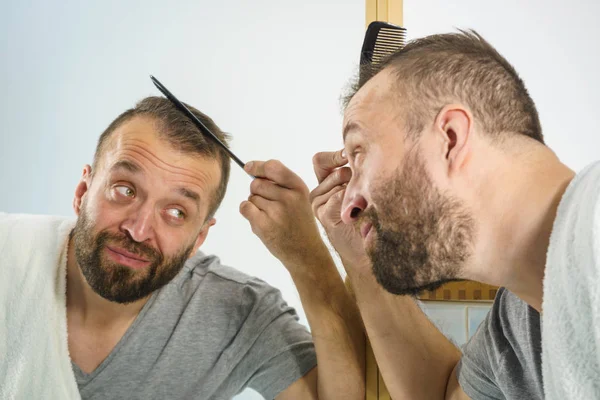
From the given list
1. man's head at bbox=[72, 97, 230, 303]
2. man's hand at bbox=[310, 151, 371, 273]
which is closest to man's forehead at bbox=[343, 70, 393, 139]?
man's hand at bbox=[310, 151, 371, 273]

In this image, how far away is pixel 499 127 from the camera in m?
0.71

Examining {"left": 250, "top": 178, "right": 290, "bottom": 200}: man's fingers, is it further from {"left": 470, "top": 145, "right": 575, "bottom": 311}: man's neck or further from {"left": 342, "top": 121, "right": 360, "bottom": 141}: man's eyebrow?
{"left": 470, "top": 145, "right": 575, "bottom": 311}: man's neck

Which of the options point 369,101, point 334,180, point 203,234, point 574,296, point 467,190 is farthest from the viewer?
point 203,234

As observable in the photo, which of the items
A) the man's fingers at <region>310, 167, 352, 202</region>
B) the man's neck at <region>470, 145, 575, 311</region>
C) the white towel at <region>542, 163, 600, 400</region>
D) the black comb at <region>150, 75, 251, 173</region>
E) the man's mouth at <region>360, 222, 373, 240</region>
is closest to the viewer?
the white towel at <region>542, 163, 600, 400</region>

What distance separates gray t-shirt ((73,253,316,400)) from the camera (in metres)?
0.98

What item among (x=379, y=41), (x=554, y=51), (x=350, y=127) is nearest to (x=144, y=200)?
(x=350, y=127)

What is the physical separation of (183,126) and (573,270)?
2.25 ft

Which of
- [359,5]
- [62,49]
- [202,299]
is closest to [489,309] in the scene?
[202,299]

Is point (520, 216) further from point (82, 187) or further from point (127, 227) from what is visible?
point (82, 187)

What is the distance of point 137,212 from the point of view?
932 millimetres

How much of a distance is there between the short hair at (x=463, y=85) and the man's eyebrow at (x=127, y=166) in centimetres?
46

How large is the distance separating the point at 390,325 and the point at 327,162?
298 mm

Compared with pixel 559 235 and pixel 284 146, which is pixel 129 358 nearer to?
pixel 284 146

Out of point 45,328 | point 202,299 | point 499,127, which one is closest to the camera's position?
point 499,127
